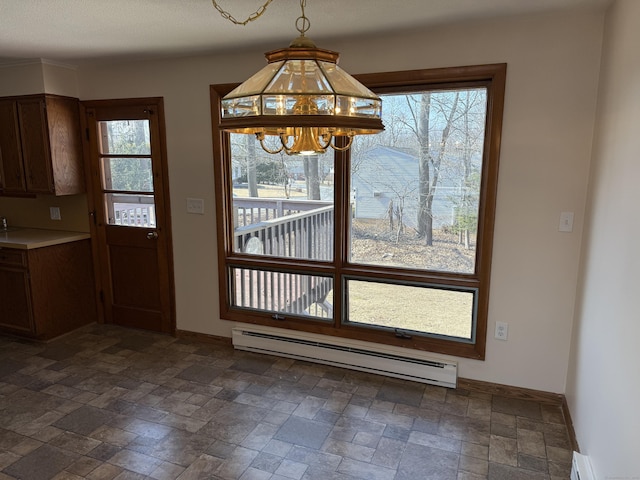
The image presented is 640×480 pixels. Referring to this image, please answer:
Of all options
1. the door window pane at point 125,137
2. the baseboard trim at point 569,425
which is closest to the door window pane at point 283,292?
the door window pane at point 125,137

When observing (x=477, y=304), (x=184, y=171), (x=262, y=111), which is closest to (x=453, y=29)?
(x=477, y=304)

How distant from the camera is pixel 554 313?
108 inches

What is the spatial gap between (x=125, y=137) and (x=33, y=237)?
1193 millimetres

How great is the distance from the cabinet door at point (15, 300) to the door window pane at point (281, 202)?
1.78 m

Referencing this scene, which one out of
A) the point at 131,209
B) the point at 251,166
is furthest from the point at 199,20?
the point at 131,209

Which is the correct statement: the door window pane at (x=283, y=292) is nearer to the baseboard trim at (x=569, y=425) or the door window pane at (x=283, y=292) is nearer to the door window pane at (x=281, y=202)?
the door window pane at (x=281, y=202)

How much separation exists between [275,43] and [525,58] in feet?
5.19

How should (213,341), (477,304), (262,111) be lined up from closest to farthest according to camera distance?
(262,111) < (477,304) < (213,341)

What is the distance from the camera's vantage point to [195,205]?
11.9 ft

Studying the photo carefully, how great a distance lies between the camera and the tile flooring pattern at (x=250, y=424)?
227 cm

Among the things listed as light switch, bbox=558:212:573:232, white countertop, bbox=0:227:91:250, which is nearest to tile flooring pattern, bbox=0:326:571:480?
white countertop, bbox=0:227:91:250

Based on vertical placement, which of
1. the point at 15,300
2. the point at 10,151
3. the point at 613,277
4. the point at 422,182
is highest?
the point at 10,151

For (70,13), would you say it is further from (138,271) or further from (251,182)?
(138,271)

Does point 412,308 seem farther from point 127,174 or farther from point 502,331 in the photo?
point 127,174
